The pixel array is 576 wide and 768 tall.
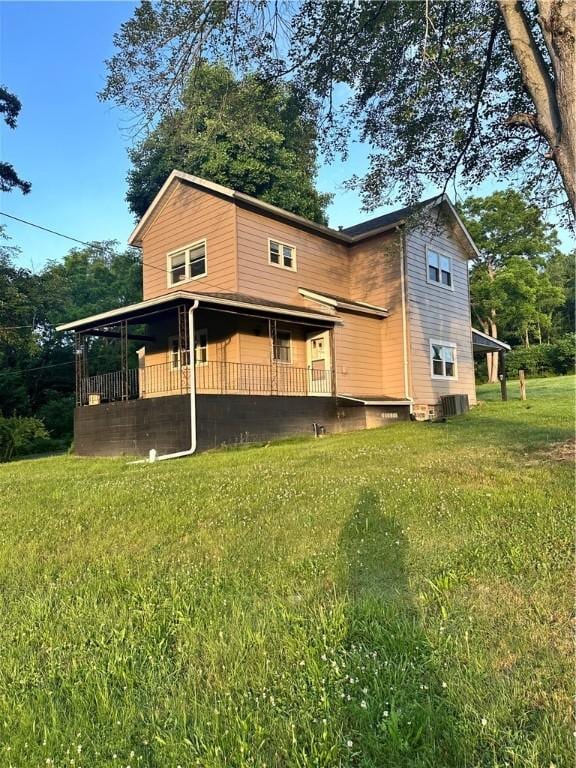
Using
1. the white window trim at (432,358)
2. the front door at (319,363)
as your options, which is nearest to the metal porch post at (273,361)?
the front door at (319,363)

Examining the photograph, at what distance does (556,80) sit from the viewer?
466 cm

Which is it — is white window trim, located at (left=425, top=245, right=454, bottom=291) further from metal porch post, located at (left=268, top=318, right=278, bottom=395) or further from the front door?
metal porch post, located at (left=268, top=318, right=278, bottom=395)

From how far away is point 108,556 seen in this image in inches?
167

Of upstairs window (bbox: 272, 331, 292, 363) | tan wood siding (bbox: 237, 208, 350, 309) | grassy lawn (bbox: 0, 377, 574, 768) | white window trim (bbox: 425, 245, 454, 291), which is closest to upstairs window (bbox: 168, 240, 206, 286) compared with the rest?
tan wood siding (bbox: 237, 208, 350, 309)

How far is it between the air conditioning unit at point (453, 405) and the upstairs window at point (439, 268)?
434 centimetres

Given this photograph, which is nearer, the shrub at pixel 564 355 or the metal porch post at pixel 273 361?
the metal porch post at pixel 273 361

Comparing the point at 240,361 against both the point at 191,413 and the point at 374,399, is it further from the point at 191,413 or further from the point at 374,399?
the point at 374,399

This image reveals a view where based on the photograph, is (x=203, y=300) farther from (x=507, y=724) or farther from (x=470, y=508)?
(x=507, y=724)

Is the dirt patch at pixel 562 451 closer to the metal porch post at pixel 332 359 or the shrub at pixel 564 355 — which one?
the metal porch post at pixel 332 359

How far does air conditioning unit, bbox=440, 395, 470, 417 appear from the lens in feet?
57.3

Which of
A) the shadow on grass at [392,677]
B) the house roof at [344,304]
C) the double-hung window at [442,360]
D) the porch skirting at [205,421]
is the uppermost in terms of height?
the house roof at [344,304]

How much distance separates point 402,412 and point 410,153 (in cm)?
923

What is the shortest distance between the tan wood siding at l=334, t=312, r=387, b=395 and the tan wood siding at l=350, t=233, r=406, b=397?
205 millimetres

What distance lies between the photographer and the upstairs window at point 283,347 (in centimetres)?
1627
